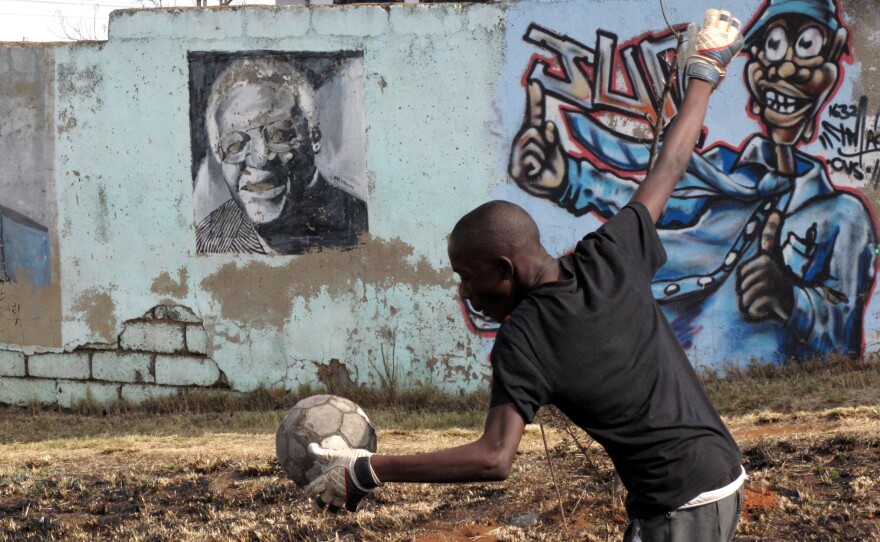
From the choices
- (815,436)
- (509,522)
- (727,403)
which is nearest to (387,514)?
(509,522)

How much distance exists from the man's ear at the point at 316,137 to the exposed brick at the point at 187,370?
7.06ft

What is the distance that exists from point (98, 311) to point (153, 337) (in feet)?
1.98

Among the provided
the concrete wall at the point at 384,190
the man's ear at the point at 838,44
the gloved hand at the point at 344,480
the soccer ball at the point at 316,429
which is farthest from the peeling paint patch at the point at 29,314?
the gloved hand at the point at 344,480

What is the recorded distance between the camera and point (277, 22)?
29.1 feet

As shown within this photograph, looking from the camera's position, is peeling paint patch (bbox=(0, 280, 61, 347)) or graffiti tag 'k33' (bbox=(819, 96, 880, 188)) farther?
peeling paint patch (bbox=(0, 280, 61, 347))

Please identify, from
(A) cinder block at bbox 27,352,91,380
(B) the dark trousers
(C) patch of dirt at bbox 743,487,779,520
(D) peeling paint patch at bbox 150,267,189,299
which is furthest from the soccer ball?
(A) cinder block at bbox 27,352,91,380

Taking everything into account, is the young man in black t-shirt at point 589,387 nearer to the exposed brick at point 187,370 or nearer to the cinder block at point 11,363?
the exposed brick at point 187,370

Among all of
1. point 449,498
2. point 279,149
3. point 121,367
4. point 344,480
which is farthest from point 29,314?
point 344,480

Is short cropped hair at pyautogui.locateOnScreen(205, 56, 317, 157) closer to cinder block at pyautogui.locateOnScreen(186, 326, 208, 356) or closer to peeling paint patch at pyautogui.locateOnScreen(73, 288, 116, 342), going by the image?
cinder block at pyautogui.locateOnScreen(186, 326, 208, 356)

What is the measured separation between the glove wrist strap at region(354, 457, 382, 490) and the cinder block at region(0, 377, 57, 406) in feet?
24.8

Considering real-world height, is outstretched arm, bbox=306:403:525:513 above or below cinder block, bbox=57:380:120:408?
above

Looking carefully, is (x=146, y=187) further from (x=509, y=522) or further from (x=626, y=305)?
(x=626, y=305)

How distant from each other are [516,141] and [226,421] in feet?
11.5

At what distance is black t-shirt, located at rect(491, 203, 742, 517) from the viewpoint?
2.47m
